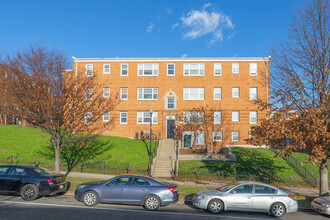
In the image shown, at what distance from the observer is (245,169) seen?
69.8 ft

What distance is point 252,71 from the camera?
32.8 m

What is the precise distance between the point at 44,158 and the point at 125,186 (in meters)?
13.1

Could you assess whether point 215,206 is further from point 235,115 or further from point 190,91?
point 190,91

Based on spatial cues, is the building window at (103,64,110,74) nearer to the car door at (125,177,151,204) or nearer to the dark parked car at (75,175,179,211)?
the dark parked car at (75,175,179,211)

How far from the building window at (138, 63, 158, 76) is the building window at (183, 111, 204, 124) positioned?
7168 mm

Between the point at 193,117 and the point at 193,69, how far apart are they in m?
6.94

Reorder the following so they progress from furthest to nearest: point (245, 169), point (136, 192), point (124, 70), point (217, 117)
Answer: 1. point (124, 70)
2. point (217, 117)
3. point (245, 169)
4. point (136, 192)

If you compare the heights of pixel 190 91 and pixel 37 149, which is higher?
pixel 190 91

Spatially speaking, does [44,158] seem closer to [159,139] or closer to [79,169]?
[79,169]

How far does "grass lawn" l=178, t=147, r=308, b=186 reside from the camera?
19656 mm

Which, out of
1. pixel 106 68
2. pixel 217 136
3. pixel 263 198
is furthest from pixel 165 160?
pixel 106 68

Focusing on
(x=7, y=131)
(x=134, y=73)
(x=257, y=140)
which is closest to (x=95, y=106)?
(x=257, y=140)

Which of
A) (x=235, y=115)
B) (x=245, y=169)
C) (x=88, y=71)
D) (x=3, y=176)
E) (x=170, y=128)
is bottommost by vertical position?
(x=245, y=169)

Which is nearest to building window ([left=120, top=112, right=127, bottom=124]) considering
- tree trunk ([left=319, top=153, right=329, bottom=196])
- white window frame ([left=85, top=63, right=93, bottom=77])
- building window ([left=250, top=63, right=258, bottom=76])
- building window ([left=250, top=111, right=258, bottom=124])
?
white window frame ([left=85, top=63, right=93, bottom=77])
